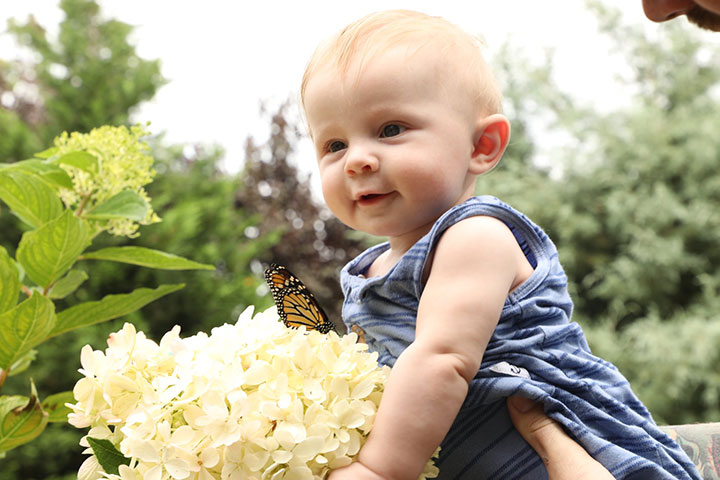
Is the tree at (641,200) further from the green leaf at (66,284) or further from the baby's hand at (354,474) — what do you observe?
the baby's hand at (354,474)

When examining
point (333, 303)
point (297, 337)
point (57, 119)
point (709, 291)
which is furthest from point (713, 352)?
point (297, 337)

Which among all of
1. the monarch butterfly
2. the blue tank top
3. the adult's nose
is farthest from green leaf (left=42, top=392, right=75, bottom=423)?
the adult's nose

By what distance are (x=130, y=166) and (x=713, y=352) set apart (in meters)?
5.77

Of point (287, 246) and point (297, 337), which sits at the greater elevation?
point (297, 337)

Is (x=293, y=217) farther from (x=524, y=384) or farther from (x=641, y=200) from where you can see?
(x=524, y=384)

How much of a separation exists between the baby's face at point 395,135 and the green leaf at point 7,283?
648 millimetres

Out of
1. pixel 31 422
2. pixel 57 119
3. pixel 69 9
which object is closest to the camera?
pixel 31 422

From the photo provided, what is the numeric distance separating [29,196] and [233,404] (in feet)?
2.56

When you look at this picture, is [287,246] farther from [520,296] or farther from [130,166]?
[520,296]

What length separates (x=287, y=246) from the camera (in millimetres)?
6758

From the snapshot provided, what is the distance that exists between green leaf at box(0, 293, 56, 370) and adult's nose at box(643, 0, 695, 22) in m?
1.11

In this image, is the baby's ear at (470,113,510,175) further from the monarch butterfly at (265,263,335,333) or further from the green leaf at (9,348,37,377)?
the green leaf at (9,348,37,377)

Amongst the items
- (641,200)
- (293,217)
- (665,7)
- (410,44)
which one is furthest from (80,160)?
(641,200)

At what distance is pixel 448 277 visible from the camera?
0.94 metres
